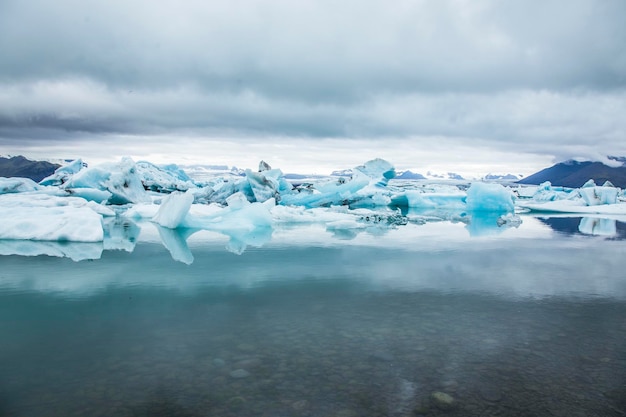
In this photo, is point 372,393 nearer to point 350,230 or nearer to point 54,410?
point 54,410

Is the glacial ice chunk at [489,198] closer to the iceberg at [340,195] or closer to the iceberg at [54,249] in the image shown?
the iceberg at [340,195]

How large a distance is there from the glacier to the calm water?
2.07m

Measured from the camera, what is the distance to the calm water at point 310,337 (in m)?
2.67

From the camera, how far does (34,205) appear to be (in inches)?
441

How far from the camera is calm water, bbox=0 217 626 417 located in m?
2.67

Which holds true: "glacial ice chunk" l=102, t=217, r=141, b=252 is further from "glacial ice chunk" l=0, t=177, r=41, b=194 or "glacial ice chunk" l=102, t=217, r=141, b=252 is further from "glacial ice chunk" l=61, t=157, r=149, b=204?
"glacial ice chunk" l=0, t=177, r=41, b=194

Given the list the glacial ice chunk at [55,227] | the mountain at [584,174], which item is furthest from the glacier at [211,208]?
the mountain at [584,174]

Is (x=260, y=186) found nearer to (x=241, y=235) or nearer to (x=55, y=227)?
(x=241, y=235)

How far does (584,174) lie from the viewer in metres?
89.3

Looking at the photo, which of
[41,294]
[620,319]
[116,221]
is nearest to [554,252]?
[620,319]

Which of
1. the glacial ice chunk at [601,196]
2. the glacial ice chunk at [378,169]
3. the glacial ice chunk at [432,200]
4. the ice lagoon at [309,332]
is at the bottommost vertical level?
the ice lagoon at [309,332]

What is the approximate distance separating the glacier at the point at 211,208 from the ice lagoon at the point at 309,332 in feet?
3.21

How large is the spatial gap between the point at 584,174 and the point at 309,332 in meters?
102

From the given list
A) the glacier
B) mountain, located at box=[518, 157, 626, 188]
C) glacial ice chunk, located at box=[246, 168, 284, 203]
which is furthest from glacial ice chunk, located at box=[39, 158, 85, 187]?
mountain, located at box=[518, 157, 626, 188]
